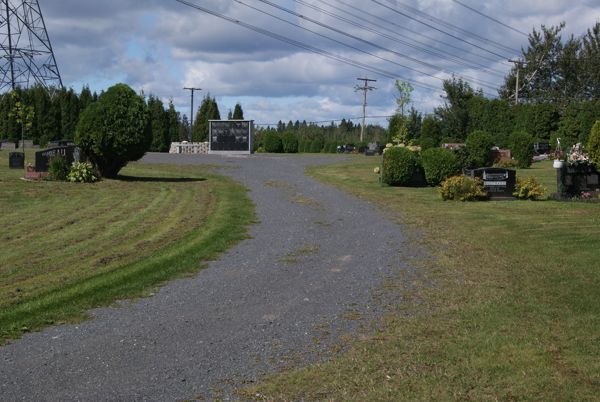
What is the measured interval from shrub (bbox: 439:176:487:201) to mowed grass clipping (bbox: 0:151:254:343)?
632 centimetres

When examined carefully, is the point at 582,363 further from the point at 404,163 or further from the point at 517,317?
the point at 404,163

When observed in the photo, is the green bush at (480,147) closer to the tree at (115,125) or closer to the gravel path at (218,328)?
the tree at (115,125)

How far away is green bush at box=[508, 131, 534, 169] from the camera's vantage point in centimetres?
3641

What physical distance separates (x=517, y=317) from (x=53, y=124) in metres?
59.7

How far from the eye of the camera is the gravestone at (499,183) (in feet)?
72.5

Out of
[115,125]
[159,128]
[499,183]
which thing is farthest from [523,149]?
[159,128]

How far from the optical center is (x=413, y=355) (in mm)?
6199

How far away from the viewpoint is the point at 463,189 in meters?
21.7

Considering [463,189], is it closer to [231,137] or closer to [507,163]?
[507,163]

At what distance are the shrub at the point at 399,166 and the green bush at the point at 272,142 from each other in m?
35.0

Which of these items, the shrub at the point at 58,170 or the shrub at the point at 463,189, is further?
the shrub at the point at 58,170

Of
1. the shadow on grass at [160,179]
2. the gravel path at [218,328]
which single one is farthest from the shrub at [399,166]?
the gravel path at [218,328]

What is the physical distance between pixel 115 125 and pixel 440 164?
1216 centimetres

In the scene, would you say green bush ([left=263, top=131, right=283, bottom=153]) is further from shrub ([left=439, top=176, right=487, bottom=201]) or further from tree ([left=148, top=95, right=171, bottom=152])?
shrub ([left=439, top=176, right=487, bottom=201])
